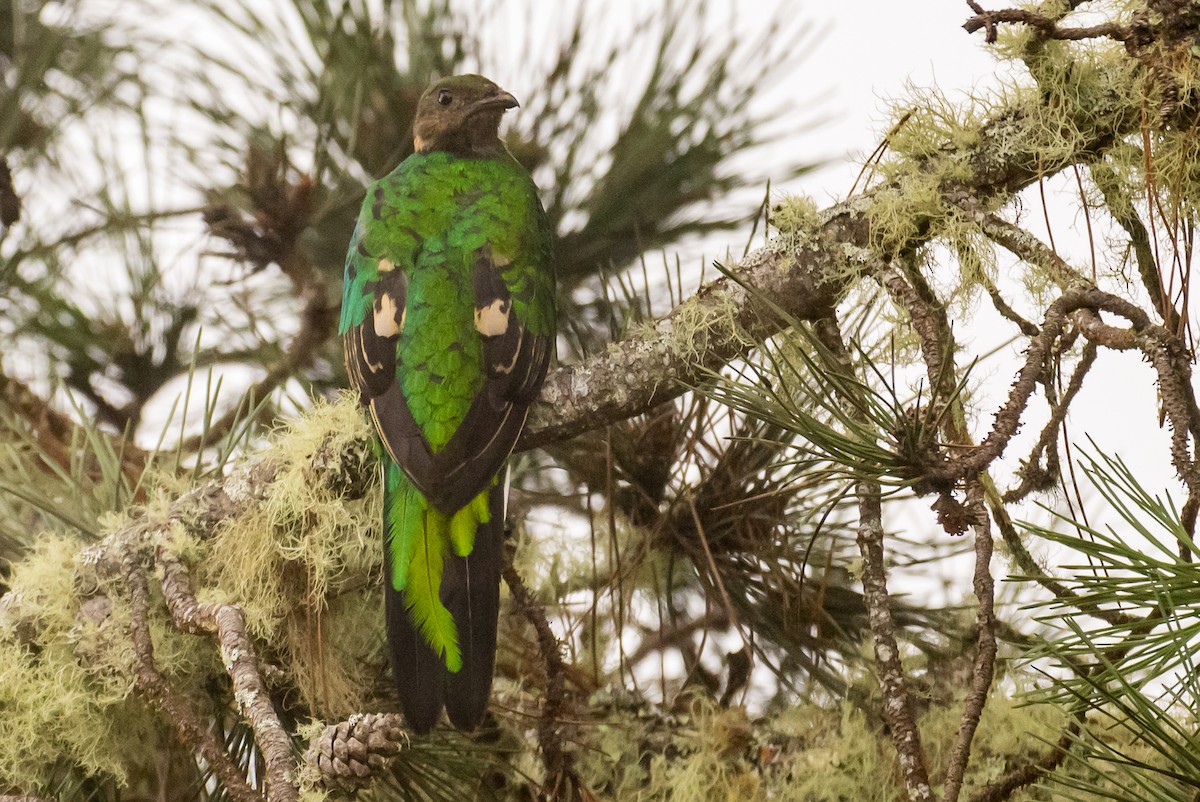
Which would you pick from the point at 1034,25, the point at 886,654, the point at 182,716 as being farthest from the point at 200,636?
the point at 1034,25

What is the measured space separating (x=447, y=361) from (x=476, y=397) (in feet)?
0.27

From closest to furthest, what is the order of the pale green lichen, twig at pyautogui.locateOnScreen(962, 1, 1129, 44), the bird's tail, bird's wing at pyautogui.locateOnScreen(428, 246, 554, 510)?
twig at pyautogui.locateOnScreen(962, 1, 1129, 44)
the bird's tail
bird's wing at pyautogui.locateOnScreen(428, 246, 554, 510)
the pale green lichen

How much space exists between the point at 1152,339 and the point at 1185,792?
0.36 metres

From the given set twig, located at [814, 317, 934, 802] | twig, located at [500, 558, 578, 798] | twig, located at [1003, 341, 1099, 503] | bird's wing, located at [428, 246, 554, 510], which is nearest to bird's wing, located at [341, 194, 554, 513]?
bird's wing, located at [428, 246, 554, 510]

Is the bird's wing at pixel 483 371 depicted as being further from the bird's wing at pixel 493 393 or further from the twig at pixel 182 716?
the twig at pixel 182 716

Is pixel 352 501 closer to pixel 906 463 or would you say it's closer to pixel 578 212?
pixel 578 212

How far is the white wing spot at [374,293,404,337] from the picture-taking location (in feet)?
5.06

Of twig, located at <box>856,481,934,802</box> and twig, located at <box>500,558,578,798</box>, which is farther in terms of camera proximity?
twig, located at <box>500,558,578,798</box>

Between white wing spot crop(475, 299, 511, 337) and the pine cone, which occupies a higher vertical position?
white wing spot crop(475, 299, 511, 337)

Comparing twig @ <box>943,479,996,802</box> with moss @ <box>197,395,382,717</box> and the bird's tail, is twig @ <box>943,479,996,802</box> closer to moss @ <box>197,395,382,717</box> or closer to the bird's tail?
the bird's tail

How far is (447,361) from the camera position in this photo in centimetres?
150

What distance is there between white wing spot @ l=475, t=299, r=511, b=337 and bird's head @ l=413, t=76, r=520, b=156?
40cm

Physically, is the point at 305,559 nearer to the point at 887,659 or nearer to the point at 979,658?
the point at 887,659

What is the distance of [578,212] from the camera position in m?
1.95
